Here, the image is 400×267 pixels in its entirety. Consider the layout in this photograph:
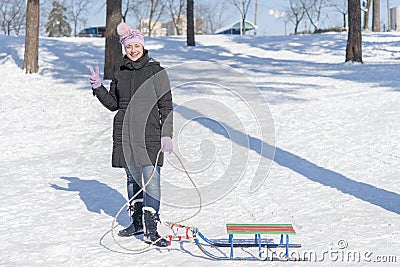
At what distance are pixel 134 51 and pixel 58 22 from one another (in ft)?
253

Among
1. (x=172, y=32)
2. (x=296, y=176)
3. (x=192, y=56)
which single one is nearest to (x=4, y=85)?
(x=192, y=56)

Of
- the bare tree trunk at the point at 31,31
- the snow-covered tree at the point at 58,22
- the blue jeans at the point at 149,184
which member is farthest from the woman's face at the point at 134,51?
the snow-covered tree at the point at 58,22

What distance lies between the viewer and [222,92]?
1455cm

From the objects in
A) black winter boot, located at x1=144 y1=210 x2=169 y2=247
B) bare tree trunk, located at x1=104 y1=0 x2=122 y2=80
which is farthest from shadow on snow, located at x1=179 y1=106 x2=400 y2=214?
bare tree trunk, located at x1=104 y1=0 x2=122 y2=80

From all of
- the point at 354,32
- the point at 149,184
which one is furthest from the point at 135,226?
the point at 354,32

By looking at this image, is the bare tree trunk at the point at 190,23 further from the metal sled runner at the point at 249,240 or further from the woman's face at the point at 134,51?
the metal sled runner at the point at 249,240

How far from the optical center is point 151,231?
5367 millimetres

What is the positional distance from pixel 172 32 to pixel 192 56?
231 ft

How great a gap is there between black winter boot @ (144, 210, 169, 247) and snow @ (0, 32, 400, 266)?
0.09 meters

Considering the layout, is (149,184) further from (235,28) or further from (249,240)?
(235,28)

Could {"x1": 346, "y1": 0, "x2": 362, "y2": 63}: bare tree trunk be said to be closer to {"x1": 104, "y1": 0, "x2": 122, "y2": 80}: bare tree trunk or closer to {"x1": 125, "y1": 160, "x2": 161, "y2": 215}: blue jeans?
{"x1": 104, "y1": 0, "x2": 122, "y2": 80}: bare tree trunk

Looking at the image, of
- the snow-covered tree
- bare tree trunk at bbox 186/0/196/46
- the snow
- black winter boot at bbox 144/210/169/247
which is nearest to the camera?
black winter boot at bbox 144/210/169/247

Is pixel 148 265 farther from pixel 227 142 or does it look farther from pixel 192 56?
pixel 192 56

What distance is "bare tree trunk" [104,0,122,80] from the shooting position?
55.4 ft
